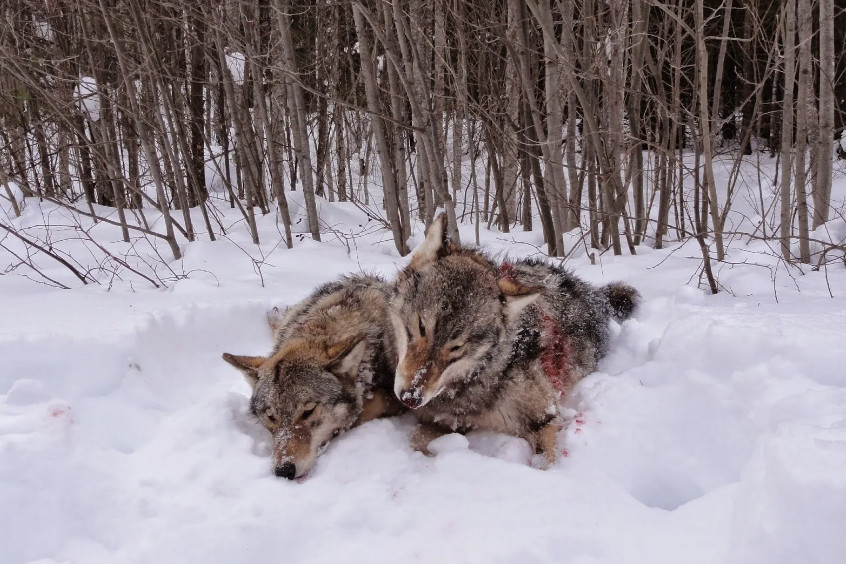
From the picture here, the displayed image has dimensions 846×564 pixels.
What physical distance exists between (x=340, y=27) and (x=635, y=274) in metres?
9.48

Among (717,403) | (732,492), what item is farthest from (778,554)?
(717,403)

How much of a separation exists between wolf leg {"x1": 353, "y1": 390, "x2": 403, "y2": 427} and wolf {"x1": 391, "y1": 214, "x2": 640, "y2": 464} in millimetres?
230

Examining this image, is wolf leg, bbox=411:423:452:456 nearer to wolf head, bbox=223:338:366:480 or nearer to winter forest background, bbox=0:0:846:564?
winter forest background, bbox=0:0:846:564

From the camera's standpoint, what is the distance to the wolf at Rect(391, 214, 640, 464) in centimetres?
291

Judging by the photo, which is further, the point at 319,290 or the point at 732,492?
the point at 319,290

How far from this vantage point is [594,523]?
214 cm

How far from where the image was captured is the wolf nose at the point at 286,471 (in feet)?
8.70

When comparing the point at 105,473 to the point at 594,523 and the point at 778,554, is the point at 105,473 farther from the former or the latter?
the point at 778,554

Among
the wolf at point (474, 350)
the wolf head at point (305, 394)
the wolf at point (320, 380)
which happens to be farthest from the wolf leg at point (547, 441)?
the wolf head at point (305, 394)

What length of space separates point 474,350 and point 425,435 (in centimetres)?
60

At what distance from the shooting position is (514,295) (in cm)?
303

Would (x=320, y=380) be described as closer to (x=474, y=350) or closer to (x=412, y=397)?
(x=412, y=397)

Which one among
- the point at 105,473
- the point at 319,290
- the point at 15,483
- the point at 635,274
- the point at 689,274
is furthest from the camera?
the point at 635,274

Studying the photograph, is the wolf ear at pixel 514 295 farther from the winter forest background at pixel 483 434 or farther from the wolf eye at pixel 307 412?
the wolf eye at pixel 307 412
